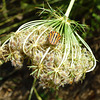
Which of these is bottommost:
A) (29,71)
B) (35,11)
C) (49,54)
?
(29,71)

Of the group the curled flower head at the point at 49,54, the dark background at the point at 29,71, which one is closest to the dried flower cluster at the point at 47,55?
the curled flower head at the point at 49,54

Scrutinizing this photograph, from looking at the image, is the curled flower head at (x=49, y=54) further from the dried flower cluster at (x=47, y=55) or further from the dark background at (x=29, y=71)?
the dark background at (x=29, y=71)

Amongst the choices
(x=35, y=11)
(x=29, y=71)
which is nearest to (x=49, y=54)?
(x=35, y=11)

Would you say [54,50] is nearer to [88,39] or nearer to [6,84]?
[88,39]

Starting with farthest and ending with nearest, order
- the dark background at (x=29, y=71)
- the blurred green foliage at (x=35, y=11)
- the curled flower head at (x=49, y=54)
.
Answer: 1. the dark background at (x=29, y=71)
2. the blurred green foliage at (x=35, y=11)
3. the curled flower head at (x=49, y=54)

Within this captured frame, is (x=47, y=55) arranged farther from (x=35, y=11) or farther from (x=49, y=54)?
(x=35, y=11)

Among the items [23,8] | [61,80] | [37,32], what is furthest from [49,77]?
[23,8]
